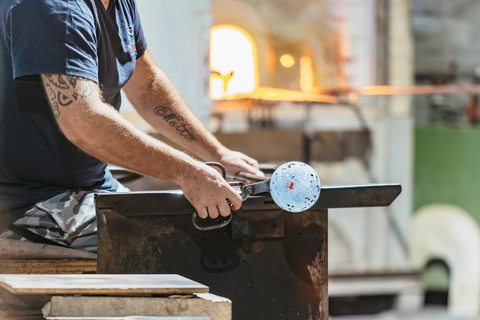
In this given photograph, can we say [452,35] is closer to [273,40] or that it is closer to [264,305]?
[273,40]

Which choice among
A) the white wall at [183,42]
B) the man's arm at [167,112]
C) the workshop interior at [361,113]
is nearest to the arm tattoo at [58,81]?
the man's arm at [167,112]

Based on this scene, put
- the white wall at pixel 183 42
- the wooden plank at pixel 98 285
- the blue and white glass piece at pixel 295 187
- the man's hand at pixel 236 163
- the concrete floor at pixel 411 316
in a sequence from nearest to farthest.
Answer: the wooden plank at pixel 98 285 < the blue and white glass piece at pixel 295 187 < the man's hand at pixel 236 163 < the white wall at pixel 183 42 < the concrete floor at pixel 411 316

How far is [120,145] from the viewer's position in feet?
6.68

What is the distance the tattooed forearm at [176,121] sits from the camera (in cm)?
286

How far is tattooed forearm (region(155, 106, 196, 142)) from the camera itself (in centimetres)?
286

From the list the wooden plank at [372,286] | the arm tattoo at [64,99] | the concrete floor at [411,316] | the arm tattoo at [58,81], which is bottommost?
the concrete floor at [411,316]

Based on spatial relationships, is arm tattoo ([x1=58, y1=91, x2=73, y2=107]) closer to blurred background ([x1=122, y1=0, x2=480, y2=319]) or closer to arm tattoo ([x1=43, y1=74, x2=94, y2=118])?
arm tattoo ([x1=43, y1=74, x2=94, y2=118])

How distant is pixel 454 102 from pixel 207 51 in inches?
188

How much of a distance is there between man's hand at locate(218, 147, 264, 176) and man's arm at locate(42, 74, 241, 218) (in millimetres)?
671

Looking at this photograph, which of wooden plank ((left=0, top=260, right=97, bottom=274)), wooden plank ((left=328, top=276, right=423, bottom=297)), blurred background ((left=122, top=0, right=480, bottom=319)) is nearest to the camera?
wooden plank ((left=0, top=260, right=97, bottom=274))

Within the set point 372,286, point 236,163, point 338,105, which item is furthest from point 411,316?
point 236,163

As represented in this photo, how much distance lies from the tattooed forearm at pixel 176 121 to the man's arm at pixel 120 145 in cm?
78

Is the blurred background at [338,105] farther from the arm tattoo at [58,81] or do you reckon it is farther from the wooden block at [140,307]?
the wooden block at [140,307]

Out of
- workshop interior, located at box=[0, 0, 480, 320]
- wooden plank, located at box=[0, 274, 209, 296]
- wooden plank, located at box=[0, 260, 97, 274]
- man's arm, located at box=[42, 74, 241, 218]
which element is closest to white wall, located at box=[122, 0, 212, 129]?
workshop interior, located at box=[0, 0, 480, 320]
